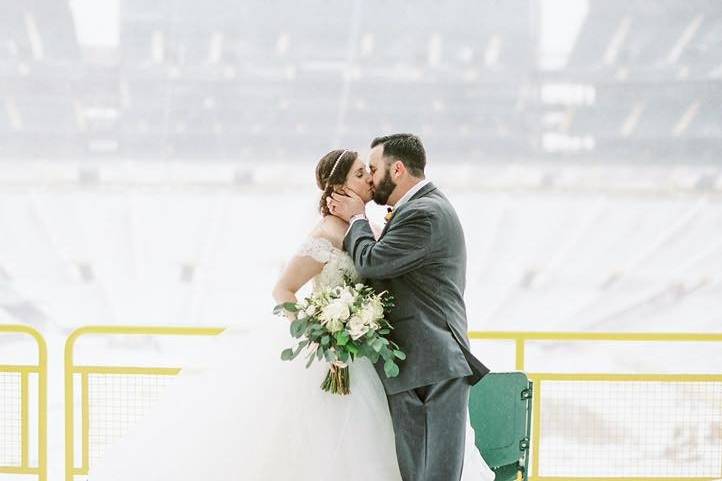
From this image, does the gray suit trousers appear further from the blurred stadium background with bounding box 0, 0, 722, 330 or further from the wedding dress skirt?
the blurred stadium background with bounding box 0, 0, 722, 330

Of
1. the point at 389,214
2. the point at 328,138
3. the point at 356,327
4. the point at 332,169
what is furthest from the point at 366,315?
the point at 328,138

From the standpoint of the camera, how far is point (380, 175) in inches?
106

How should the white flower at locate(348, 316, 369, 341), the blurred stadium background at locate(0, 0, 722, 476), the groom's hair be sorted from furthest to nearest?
the blurred stadium background at locate(0, 0, 722, 476) → the groom's hair → the white flower at locate(348, 316, 369, 341)

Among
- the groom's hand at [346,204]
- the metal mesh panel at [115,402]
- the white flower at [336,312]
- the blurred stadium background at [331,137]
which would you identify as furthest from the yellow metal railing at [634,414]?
the blurred stadium background at [331,137]

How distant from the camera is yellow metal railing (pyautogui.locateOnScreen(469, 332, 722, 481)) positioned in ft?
12.5

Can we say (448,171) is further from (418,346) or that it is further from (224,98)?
(418,346)

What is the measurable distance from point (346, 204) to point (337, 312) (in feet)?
1.30

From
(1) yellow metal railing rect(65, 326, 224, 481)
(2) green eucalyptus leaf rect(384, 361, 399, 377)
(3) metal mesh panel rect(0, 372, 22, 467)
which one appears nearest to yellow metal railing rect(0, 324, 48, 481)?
(3) metal mesh panel rect(0, 372, 22, 467)

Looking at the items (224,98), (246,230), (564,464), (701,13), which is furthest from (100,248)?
(564,464)

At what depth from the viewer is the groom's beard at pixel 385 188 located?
8.78 feet

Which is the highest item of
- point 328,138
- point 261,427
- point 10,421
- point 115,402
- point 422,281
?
point 328,138

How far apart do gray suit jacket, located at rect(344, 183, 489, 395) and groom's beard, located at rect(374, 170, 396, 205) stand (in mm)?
96

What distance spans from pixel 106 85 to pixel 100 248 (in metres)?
4.33

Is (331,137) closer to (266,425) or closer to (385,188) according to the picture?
(385,188)
